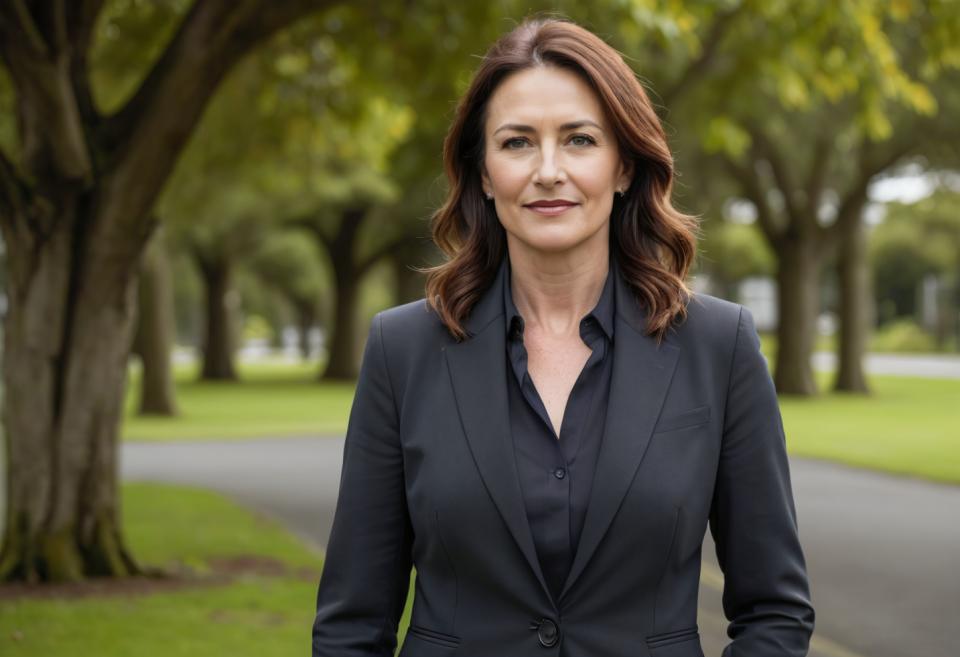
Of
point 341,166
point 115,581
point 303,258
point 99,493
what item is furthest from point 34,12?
point 303,258

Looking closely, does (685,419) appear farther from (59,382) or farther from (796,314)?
(796,314)

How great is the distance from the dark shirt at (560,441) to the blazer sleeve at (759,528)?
0.24m

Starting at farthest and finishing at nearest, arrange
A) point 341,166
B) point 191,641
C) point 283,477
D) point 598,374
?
point 341,166 < point 283,477 < point 191,641 < point 598,374

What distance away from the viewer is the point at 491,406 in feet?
8.38

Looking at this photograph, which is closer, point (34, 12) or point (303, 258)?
point (34, 12)

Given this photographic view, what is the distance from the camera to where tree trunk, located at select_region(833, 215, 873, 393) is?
102 feet

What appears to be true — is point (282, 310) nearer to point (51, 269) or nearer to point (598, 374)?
point (51, 269)

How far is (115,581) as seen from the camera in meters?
8.77

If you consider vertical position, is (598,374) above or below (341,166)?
below

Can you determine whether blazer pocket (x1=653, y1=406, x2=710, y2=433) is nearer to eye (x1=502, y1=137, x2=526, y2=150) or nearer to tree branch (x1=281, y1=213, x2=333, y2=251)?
eye (x1=502, y1=137, x2=526, y2=150)

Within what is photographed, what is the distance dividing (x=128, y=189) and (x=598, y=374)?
6.37 metres

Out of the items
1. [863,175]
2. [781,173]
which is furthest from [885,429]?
[863,175]

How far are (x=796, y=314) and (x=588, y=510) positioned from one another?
2869 centimetres

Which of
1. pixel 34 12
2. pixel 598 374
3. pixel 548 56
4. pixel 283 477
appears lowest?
pixel 283 477
